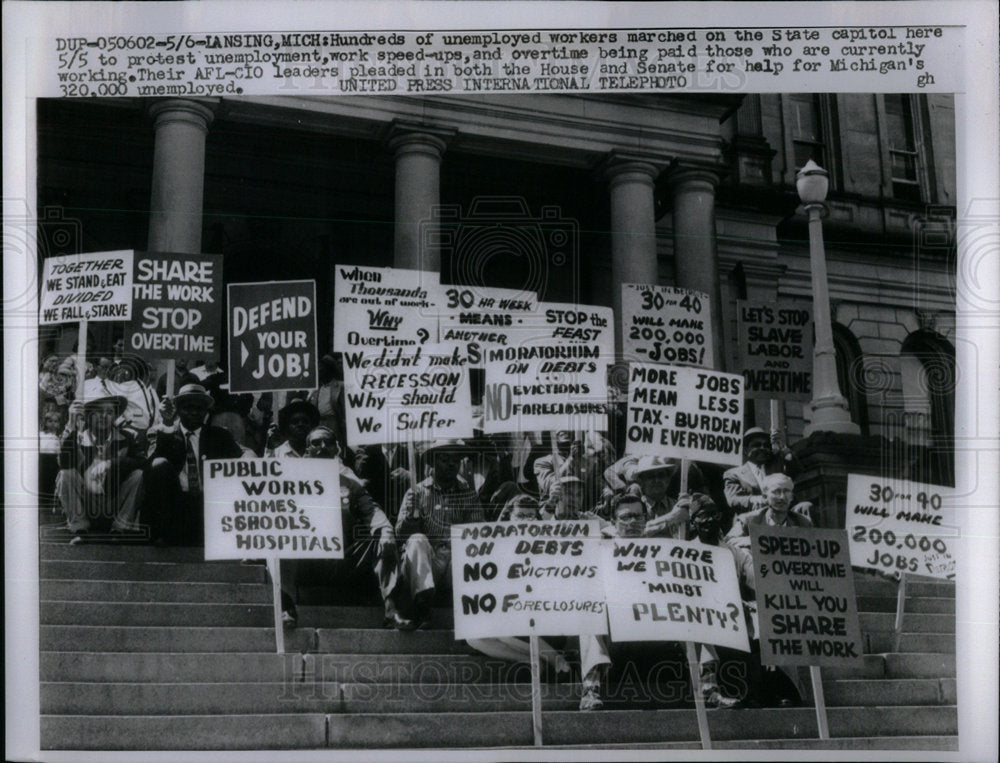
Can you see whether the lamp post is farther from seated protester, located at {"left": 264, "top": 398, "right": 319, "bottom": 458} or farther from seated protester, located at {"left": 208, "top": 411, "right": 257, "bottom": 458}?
seated protester, located at {"left": 208, "top": 411, "right": 257, "bottom": 458}

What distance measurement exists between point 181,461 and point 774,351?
496 centimetres

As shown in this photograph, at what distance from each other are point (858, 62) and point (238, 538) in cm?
580

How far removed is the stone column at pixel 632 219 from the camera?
12.0 metres

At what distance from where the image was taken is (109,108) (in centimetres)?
1077

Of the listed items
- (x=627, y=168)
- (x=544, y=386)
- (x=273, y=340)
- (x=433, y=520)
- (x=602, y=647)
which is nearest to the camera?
(x=602, y=647)

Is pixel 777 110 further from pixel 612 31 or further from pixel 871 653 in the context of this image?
pixel 871 653

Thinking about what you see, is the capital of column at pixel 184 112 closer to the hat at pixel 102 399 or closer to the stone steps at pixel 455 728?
the hat at pixel 102 399

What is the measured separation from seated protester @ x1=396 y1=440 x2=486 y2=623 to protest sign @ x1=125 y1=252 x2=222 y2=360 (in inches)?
74.7

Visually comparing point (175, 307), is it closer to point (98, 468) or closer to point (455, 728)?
point (98, 468)

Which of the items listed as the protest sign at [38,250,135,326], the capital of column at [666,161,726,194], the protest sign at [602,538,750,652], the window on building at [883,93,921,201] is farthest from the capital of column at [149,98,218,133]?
the window on building at [883,93,921,201]

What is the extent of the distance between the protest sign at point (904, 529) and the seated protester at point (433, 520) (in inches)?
112

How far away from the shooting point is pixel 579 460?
10281mm

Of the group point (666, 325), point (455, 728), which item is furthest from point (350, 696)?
point (666, 325)

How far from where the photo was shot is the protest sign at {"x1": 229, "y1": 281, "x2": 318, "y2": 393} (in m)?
10.3
